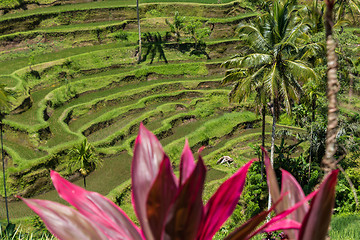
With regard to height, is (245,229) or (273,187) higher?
(273,187)

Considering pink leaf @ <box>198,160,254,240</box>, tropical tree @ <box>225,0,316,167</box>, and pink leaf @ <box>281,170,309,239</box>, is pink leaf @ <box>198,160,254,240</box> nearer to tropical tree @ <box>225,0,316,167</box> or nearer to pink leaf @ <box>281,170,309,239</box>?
pink leaf @ <box>281,170,309,239</box>

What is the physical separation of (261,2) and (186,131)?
25.1m

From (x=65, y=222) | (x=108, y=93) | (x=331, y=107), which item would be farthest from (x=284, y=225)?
(x=108, y=93)

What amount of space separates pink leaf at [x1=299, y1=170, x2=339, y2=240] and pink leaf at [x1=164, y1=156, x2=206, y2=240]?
46 centimetres

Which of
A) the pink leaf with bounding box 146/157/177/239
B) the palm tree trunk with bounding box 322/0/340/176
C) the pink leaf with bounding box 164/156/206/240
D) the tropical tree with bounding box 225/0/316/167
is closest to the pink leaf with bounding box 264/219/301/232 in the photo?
the pink leaf with bounding box 164/156/206/240

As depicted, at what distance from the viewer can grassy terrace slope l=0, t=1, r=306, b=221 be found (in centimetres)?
2198

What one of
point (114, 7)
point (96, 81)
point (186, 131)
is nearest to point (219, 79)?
point (186, 131)

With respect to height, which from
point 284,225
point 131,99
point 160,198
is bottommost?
point 131,99

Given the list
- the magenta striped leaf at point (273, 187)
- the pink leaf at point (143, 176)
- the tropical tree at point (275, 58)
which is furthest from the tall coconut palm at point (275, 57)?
the pink leaf at point (143, 176)

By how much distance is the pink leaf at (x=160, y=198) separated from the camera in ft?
5.25

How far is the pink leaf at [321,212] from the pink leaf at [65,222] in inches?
36.7

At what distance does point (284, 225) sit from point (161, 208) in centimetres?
65

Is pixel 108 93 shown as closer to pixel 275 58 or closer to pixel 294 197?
pixel 275 58

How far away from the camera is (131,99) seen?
30.1m
